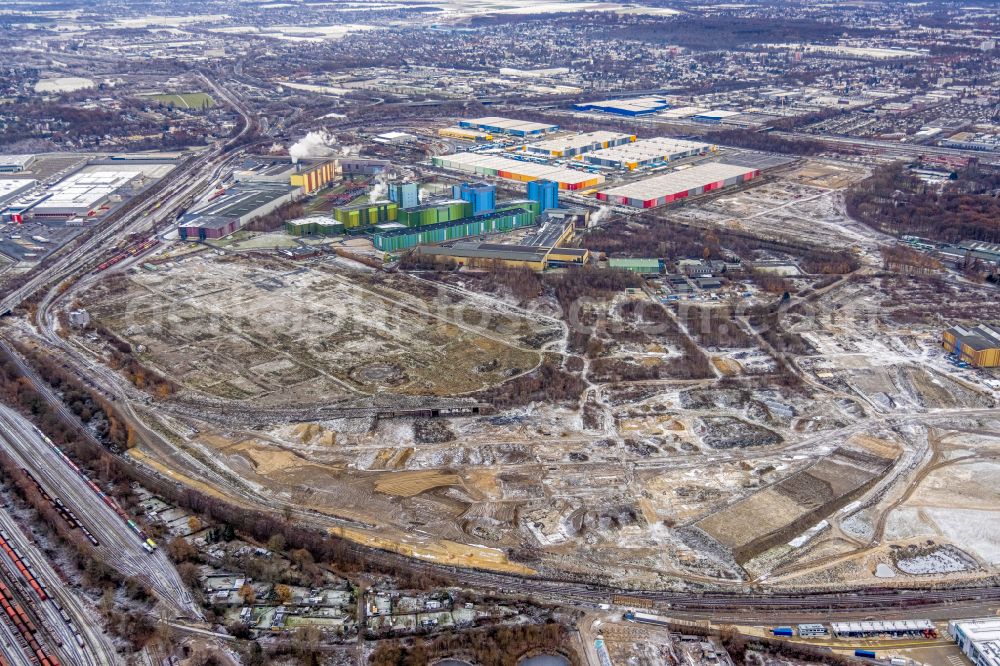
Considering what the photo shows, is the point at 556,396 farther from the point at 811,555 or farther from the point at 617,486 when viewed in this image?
the point at 811,555

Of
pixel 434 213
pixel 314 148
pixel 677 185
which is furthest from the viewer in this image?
pixel 314 148

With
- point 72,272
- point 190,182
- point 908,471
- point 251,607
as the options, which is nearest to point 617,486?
point 908,471

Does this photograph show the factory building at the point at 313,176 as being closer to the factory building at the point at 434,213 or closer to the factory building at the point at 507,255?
the factory building at the point at 434,213

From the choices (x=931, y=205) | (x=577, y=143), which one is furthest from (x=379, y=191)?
(x=931, y=205)

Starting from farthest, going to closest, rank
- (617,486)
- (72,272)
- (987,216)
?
1. (987,216)
2. (72,272)
3. (617,486)

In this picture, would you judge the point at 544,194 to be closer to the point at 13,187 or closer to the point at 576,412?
the point at 576,412

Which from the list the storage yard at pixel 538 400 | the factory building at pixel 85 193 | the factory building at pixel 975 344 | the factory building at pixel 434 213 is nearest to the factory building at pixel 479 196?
the storage yard at pixel 538 400

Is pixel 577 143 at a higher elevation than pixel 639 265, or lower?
higher
